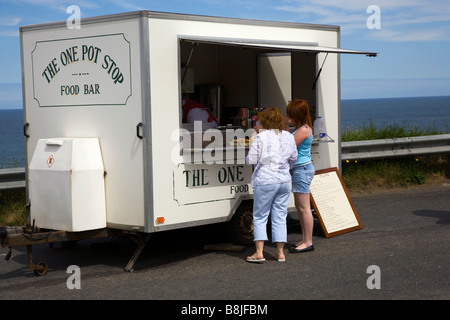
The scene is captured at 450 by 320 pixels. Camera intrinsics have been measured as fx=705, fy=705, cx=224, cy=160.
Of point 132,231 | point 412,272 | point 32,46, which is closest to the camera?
point 412,272

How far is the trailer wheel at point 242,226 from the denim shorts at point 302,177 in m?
0.58

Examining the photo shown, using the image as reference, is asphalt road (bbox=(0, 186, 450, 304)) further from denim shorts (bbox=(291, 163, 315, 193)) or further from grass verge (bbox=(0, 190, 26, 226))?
grass verge (bbox=(0, 190, 26, 226))

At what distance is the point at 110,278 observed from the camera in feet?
22.1

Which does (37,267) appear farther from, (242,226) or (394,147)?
(394,147)

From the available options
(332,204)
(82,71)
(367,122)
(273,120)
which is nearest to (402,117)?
(367,122)

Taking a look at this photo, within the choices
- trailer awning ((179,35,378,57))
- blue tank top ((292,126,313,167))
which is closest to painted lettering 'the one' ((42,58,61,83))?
trailer awning ((179,35,378,57))

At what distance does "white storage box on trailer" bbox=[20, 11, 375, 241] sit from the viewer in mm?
Result: 6797

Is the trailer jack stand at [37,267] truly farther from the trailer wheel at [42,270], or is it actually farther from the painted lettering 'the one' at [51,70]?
the painted lettering 'the one' at [51,70]

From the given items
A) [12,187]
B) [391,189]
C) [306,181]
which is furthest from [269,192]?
[391,189]

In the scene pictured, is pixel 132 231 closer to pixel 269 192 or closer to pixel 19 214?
pixel 269 192

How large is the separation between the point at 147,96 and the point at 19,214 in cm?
355

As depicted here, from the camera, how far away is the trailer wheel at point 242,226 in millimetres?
7797

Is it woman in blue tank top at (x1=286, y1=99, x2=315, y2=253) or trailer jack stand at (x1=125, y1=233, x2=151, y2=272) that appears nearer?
trailer jack stand at (x1=125, y1=233, x2=151, y2=272)

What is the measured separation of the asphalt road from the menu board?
16cm
